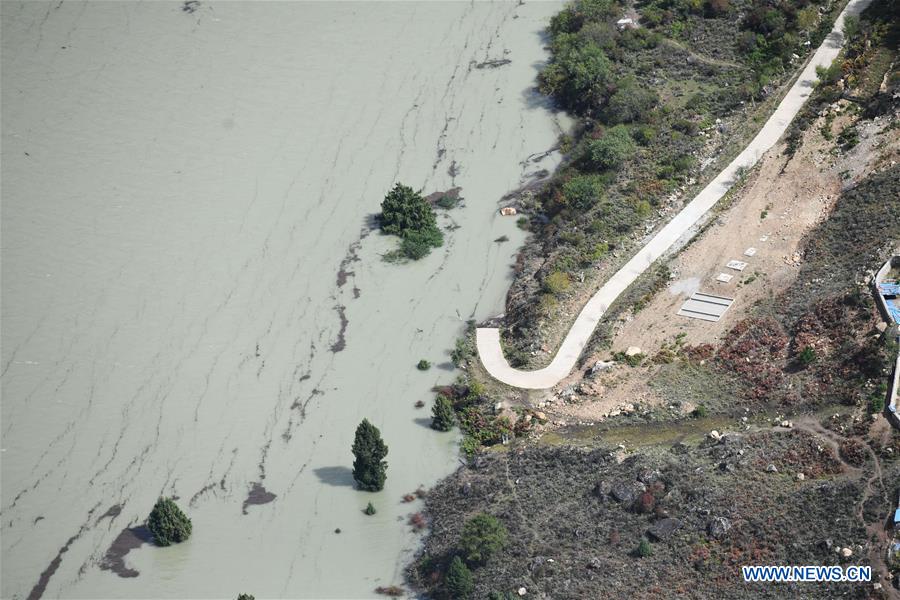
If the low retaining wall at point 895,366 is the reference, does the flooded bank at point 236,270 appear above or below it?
below

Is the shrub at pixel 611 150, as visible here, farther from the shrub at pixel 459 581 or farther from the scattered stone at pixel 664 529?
the shrub at pixel 459 581

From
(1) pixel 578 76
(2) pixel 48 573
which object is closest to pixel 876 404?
(1) pixel 578 76

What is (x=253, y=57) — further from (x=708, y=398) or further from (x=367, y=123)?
(x=708, y=398)

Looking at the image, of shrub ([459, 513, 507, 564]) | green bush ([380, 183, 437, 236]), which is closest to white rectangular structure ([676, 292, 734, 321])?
shrub ([459, 513, 507, 564])

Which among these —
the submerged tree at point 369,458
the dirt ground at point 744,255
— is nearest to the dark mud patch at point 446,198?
the dirt ground at point 744,255

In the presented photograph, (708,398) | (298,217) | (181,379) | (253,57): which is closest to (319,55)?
(253,57)

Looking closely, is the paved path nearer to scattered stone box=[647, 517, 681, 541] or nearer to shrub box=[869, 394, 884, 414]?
scattered stone box=[647, 517, 681, 541]

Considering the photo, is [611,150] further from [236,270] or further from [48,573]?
[48,573]
